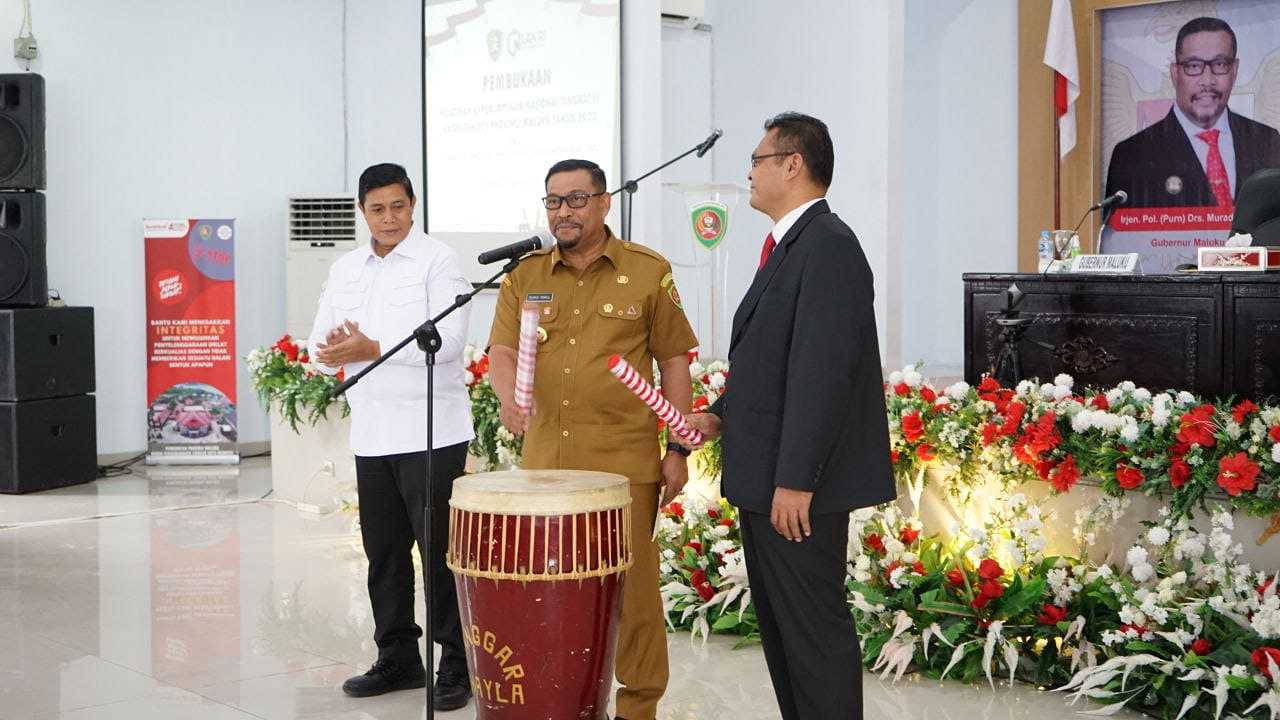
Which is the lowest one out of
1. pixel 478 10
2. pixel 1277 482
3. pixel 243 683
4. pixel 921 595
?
pixel 243 683

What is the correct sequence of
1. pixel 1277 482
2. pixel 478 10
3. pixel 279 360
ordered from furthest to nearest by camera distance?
1. pixel 478 10
2. pixel 279 360
3. pixel 1277 482

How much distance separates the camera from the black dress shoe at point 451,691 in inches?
141

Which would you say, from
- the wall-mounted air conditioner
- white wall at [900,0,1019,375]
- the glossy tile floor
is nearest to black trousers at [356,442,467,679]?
the glossy tile floor

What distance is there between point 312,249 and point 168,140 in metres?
1.20

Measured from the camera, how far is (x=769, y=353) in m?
2.54

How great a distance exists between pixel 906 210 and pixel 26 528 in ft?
22.9

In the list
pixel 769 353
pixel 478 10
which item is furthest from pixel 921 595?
pixel 478 10

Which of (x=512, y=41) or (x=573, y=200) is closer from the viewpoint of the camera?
(x=573, y=200)

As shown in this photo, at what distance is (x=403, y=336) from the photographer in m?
3.56

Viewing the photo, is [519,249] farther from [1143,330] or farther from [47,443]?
[47,443]

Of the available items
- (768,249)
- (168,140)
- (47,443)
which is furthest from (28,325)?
(768,249)

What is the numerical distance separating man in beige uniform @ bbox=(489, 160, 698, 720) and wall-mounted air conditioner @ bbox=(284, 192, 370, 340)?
6057 mm

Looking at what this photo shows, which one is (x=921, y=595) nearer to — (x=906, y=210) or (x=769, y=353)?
(x=769, y=353)

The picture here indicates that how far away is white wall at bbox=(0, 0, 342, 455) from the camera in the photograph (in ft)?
28.1
